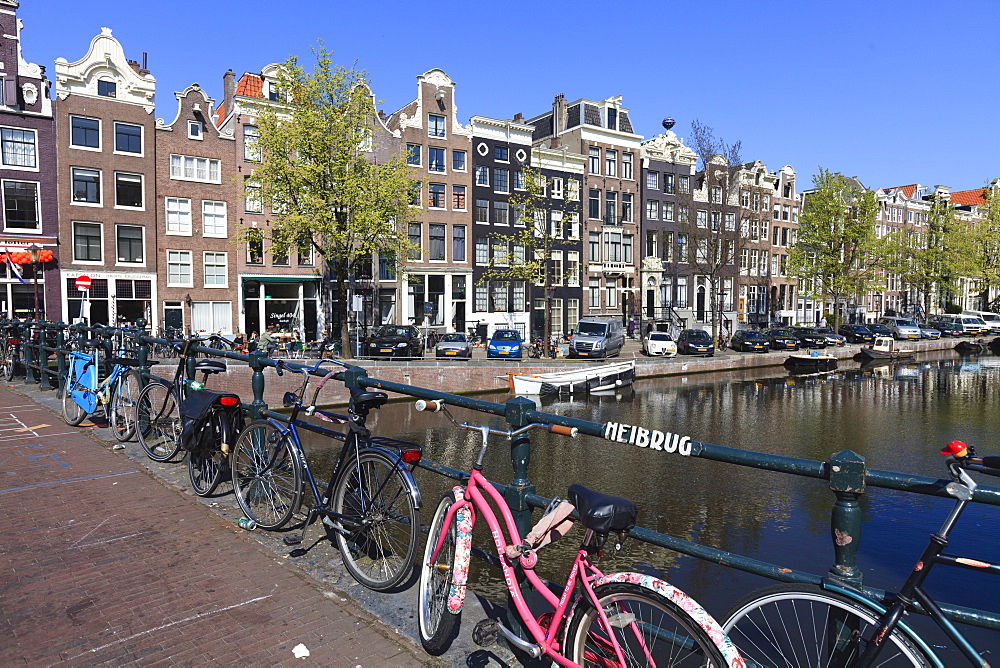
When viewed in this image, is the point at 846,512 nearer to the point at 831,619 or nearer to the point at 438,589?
the point at 831,619

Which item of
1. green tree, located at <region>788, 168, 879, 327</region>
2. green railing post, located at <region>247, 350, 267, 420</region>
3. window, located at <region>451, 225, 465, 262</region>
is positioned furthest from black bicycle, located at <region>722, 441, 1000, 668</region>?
green tree, located at <region>788, 168, 879, 327</region>

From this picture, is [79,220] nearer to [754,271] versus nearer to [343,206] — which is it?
[343,206]

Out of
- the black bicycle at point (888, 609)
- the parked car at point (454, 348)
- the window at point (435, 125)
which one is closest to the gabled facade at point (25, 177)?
the parked car at point (454, 348)

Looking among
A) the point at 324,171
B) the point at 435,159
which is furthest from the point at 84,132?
the point at 435,159

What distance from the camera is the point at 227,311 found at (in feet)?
112

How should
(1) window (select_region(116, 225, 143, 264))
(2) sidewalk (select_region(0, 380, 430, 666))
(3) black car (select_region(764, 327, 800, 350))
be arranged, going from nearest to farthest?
(2) sidewalk (select_region(0, 380, 430, 666)) → (1) window (select_region(116, 225, 143, 264)) → (3) black car (select_region(764, 327, 800, 350))

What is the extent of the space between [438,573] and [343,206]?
83.4 ft

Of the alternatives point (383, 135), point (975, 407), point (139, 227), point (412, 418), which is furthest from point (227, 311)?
point (975, 407)

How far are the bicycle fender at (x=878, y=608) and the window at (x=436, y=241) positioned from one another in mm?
38387

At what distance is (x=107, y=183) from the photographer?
102 ft

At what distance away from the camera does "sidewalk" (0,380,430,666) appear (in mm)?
3461

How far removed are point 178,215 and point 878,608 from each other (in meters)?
35.8

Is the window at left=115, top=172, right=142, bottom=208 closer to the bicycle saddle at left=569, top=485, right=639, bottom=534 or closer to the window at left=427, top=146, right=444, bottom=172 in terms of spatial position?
the window at left=427, top=146, right=444, bottom=172

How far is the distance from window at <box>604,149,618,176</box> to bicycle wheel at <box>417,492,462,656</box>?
156 ft
